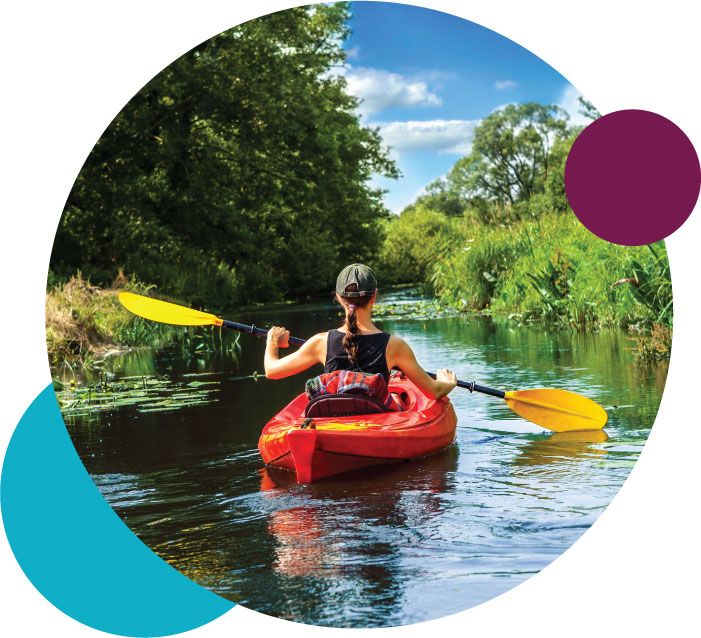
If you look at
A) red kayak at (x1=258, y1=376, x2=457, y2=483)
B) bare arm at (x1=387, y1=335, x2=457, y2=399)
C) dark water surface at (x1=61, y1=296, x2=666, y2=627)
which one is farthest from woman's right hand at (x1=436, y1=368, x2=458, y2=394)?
dark water surface at (x1=61, y1=296, x2=666, y2=627)

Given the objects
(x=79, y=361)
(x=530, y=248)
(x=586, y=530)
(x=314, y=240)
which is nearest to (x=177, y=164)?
(x=314, y=240)

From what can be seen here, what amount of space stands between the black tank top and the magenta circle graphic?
1002mm

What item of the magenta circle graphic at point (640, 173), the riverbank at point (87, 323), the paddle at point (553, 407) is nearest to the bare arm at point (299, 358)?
the paddle at point (553, 407)

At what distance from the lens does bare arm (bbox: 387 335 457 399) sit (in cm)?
418

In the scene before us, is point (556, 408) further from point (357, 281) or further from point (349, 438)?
point (357, 281)

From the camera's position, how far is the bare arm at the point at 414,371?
4184 mm

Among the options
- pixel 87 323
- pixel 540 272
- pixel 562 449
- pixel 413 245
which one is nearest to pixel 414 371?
pixel 562 449

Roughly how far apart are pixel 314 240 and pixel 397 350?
10.9 ft

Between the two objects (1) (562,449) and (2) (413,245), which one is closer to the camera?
(1) (562,449)

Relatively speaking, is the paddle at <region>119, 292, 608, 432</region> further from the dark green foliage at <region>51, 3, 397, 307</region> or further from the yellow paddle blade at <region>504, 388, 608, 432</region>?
the dark green foliage at <region>51, 3, 397, 307</region>

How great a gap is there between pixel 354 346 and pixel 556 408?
1.35m

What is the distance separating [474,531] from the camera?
3.42 meters

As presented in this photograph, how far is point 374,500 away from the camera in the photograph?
390 cm

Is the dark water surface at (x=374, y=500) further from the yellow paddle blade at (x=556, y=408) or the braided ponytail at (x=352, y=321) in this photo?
the braided ponytail at (x=352, y=321)
